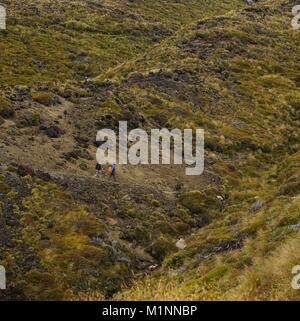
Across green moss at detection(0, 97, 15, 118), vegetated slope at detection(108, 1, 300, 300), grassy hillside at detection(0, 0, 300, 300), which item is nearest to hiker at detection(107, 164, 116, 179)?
grassy hillside at detection(0, 0, 300, 300)

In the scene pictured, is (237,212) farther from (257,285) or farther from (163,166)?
(257,285)

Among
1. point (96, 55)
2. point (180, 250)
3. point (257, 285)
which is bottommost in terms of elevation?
point (180, 250)

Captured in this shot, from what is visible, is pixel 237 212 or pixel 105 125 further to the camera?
pixel 105 125

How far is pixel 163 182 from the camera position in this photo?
35281 millimetres

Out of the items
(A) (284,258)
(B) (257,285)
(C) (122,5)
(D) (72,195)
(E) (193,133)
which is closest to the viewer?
(B) (257,285)

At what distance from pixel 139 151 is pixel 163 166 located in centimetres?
217

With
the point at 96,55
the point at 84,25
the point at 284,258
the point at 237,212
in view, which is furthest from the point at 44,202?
the point at 84,25

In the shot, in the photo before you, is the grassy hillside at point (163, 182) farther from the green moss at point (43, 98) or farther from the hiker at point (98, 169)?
the hiker at point (98, 169)

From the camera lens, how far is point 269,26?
80.7 m

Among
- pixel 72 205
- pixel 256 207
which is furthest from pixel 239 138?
pixel 72 205

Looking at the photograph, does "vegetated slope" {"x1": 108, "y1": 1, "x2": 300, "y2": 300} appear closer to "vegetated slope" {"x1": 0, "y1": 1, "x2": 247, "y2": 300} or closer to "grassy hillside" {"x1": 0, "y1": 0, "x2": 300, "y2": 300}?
"grassy hillside" {"x1": 0, "y1": 0, "x2": 300, "y2": 300}

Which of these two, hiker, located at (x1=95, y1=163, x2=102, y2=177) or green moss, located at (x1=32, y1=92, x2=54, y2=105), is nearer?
hiker, located at (x1=95, y1=163, x2=102, y2=177)

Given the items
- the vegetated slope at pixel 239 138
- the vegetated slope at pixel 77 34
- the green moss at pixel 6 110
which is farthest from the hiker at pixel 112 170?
the vegetated slope at pixel 77 34

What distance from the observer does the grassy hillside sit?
834 inches
